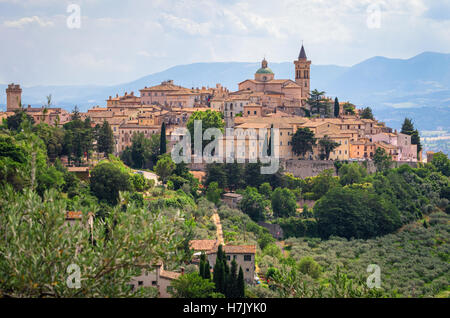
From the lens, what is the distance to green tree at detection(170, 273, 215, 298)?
19.6 meters

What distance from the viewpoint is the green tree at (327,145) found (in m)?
49.5

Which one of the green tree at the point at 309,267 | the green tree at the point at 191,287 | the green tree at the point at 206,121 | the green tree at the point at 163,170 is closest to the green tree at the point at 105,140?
the green tree at the point at 163,170

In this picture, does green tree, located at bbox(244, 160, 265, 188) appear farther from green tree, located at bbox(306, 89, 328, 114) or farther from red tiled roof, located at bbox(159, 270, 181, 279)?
red tiled roof, located at bbox(159, 270, 181, 279)

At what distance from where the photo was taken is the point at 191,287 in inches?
789

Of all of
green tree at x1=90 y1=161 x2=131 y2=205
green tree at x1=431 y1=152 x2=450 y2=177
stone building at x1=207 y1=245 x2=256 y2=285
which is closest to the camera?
stone building at x1=207 y1=245 x2=256 y2=285

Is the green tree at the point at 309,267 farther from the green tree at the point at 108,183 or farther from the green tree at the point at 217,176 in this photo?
the green tree at the point at 217,176

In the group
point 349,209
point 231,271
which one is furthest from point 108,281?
point 349,209

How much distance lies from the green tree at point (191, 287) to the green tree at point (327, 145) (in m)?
29.4

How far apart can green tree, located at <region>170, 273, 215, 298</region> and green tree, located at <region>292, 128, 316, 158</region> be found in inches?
1137

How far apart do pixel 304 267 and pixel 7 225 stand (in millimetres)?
20322

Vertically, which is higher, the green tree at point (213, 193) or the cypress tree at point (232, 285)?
the green tree at point (213, 193)

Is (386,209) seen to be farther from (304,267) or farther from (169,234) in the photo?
(169,234)

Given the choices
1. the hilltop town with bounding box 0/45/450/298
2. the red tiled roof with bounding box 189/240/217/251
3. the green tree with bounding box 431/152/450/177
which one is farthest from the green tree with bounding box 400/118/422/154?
the red tiled roof with bounding box 189/240/217/251

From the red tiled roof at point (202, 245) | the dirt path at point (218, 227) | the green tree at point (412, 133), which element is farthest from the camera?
the green tree at point (412, 133)
